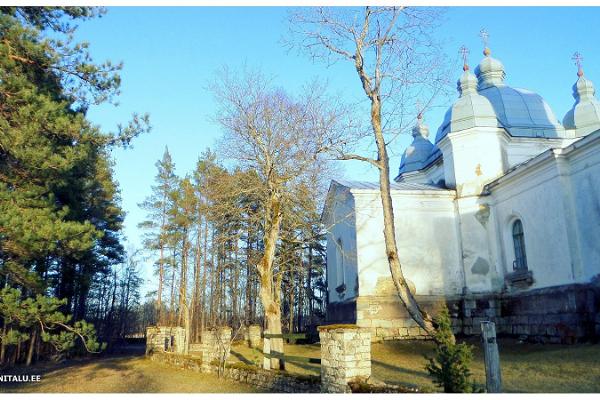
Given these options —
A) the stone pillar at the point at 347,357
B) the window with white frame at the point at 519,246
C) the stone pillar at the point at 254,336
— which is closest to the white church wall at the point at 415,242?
the window with white frame at the point at 519,246

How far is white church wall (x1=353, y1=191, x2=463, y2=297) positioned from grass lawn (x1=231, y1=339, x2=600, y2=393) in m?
2.62

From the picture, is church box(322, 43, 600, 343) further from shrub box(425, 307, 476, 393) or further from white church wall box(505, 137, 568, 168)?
shrub box(425, 307, 476, 393)

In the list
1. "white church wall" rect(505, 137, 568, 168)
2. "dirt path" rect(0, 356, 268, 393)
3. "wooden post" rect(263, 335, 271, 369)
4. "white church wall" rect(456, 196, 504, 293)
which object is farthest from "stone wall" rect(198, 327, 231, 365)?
"white church wall" rect(505, 137, 568, 168)

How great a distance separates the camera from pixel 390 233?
11219mm

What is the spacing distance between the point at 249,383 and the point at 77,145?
770 centimetres

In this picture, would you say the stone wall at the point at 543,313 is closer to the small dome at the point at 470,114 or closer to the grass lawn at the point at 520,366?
the grass lawn at the point at 520,366

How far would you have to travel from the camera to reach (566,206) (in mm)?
14914

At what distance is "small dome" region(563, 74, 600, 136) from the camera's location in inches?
926

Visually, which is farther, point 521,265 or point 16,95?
point 521,265

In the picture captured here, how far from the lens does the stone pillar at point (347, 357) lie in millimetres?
8289

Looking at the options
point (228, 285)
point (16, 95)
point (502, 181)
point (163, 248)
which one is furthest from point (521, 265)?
point (163, 248)

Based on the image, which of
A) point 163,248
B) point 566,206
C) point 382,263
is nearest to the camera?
point 566,206

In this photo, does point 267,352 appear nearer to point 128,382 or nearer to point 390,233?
point 390,233

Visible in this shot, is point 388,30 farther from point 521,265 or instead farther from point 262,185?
point 521,265
